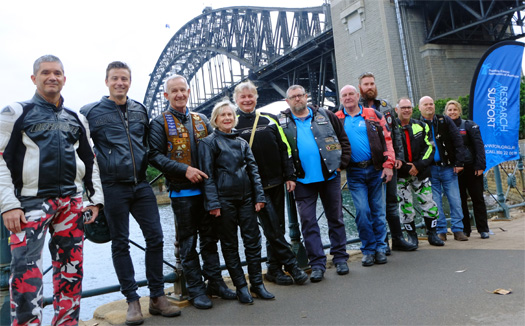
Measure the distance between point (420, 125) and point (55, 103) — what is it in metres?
3.74

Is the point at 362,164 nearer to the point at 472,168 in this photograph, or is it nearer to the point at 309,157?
the point at 309,157

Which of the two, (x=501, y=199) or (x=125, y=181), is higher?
(x=125, y=181)

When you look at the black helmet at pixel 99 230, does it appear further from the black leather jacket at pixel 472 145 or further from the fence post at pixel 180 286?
the black leather jacket at pixel 472 145

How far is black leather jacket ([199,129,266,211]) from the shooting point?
10.3ft

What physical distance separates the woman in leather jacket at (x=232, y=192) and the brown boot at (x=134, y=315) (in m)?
0.70

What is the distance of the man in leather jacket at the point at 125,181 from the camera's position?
284 centimetres

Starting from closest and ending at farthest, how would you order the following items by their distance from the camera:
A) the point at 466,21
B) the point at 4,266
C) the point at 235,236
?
the point at 4,266, the point at 235,236, the point at 466,21

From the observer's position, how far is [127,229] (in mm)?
2916

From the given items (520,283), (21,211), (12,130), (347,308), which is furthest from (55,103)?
(520,283)

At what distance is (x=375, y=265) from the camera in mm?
3922

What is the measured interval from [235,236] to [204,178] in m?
0.51

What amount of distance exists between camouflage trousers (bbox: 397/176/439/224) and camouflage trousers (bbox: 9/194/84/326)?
11.0 ft

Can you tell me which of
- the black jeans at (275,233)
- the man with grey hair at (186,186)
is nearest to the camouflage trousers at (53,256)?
the man with grey hair at (186,186)

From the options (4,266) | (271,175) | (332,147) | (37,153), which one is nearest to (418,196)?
(332,147)
